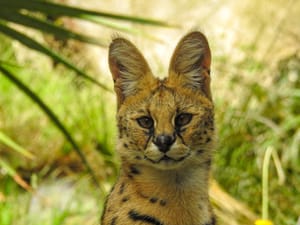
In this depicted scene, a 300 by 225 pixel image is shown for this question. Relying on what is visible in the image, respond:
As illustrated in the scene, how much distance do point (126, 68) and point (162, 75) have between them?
3909 mm

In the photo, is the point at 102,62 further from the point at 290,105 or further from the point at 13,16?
the point at 13,16

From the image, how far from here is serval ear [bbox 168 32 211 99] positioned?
146 inches

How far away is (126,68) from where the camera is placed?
12.4ft

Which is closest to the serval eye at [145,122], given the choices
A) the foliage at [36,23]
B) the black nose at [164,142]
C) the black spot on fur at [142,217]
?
the black nose at [164,142]

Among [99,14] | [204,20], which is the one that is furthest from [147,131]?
[204,20]

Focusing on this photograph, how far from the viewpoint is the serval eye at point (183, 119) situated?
3.58m

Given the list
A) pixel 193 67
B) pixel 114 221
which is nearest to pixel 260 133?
pixel 193 67

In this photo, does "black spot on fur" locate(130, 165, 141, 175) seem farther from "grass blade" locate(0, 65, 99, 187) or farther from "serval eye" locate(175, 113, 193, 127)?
"grass blade" locate(0, 65, 99, 187)

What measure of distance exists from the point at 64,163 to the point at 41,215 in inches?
45.8

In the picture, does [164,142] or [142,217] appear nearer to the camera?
[164,142]

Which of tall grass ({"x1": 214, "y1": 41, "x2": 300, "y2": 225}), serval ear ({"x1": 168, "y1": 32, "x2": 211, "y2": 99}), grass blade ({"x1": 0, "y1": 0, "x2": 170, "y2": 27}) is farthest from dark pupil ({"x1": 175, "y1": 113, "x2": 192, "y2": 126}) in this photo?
tall grass ({"x1": 214, "y1": 41, "x2": 300, "y2": 225})

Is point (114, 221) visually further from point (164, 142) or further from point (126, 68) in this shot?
point (126, 68)

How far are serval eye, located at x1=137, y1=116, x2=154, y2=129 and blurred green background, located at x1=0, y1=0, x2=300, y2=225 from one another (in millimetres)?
2307

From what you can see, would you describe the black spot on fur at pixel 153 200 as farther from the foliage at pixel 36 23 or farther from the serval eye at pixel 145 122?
the foliage at pixel 36 23
